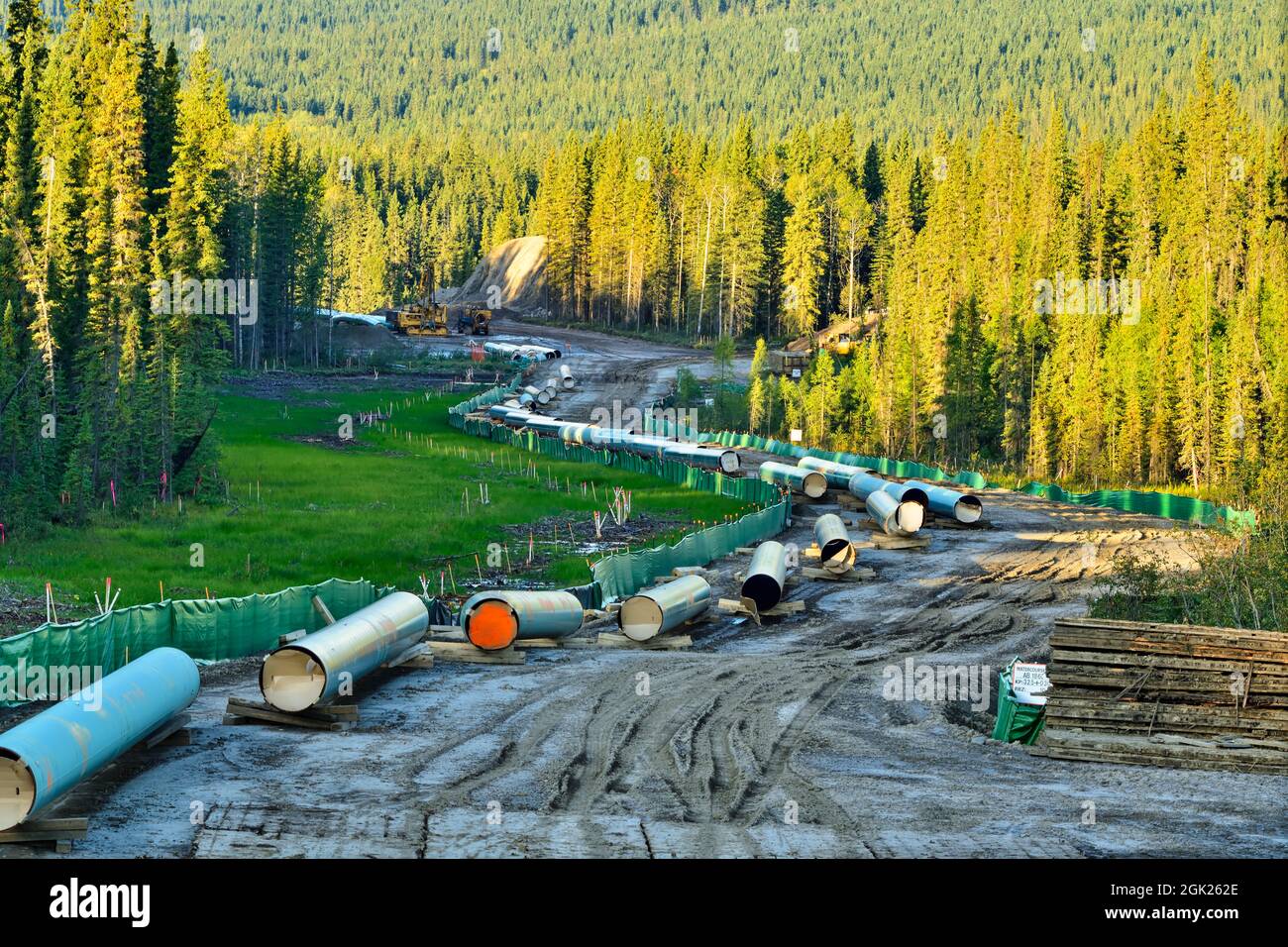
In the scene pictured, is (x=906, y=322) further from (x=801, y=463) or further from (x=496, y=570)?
(x=496, y=570)

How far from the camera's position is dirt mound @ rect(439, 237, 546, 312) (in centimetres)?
16850

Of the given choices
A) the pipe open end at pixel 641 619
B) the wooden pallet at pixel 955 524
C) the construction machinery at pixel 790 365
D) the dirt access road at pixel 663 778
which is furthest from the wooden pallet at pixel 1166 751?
the construction machinery at pixel 790 365

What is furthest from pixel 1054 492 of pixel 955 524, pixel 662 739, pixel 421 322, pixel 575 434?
pixel 421 322

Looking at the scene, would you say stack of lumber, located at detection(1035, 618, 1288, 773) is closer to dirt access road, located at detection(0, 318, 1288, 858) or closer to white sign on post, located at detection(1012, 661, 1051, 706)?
white sign on post, located at detection(1012, 661, 1051, 706)

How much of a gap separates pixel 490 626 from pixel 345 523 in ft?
68.0

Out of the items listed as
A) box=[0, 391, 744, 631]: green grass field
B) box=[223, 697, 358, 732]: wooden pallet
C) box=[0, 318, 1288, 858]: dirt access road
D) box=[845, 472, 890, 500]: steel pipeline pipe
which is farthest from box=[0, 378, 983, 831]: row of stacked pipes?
box=[0, 391, 744, 631]: green grass field

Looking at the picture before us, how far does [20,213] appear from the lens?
60125 mm

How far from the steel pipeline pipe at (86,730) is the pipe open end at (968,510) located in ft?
117

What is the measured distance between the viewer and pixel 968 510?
2094 inches

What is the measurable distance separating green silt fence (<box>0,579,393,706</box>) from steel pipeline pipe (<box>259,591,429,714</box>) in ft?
10.5

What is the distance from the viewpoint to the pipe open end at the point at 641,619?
33.2 m

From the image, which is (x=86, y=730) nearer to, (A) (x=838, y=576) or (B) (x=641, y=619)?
(B) (x=641, y=619)
